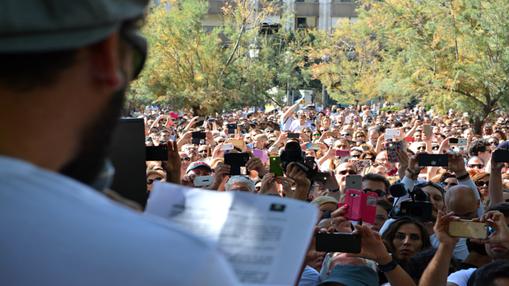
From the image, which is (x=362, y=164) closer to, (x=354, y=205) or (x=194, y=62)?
(x=354, y=205)

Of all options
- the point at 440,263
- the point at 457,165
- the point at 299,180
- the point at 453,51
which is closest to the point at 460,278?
the point at 440,263

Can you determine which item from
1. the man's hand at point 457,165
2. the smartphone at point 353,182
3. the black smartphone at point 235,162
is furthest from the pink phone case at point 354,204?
the man's hand at point 457,165

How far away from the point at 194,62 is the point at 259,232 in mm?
32683

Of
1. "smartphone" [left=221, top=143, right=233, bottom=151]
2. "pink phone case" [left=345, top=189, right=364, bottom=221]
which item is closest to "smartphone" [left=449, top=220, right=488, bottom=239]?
"pink phone case" [left=345, top=189, right=364, bottom=221]

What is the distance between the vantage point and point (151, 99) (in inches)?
1298

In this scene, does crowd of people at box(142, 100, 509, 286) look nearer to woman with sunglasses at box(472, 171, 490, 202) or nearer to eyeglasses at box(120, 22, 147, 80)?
woman with sunglasses at box(472, 171, 490, 202)

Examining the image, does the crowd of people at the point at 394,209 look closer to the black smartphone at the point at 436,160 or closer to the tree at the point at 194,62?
the black smartphone at the point at 436,160

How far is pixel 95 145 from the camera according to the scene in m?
1.13

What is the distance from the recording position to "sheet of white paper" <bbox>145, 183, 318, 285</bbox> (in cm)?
129

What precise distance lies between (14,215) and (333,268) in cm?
403

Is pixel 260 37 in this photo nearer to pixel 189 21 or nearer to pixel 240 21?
pixel 240 21

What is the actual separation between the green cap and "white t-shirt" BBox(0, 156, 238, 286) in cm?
14

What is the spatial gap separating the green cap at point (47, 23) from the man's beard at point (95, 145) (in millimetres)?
117

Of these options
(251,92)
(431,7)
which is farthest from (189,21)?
(431,7)
